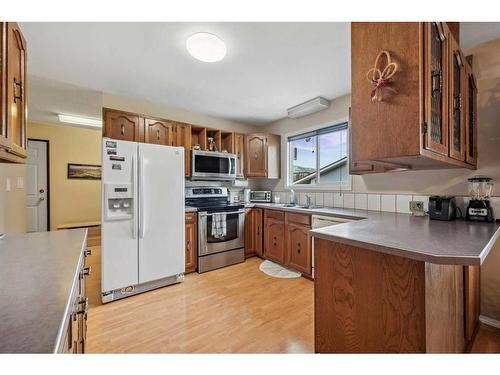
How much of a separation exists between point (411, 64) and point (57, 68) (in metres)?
2.88

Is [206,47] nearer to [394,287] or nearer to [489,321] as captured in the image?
[394,287]

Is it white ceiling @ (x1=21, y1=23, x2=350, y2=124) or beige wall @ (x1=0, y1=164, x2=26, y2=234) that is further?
beige wall @ (x1=0, y1=164, x2=26, y2=234)

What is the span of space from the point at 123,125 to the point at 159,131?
0.41m

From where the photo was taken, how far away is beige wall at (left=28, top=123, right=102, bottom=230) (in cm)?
446

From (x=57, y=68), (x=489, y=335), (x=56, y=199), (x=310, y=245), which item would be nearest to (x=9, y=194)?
(x=56, y=199)

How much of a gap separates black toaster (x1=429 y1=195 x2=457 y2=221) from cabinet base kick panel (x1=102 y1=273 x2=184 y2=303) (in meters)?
2.57

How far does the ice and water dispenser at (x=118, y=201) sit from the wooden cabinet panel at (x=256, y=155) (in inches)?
72.8

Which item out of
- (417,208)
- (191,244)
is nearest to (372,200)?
(417,208)

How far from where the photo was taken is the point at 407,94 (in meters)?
1.05

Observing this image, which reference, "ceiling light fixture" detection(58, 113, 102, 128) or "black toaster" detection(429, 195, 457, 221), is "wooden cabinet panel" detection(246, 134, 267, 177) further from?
"ceiling light fixture" detection(58, 113, 102, 128)

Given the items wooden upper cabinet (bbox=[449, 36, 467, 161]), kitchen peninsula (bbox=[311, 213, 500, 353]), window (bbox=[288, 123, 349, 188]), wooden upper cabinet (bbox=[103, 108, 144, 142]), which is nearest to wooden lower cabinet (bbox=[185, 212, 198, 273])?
wooden upper cabinet (bbox=[103, 108, 144, 142])

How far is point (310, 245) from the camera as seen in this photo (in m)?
2.66

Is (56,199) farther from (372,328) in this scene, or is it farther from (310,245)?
(372,328)
